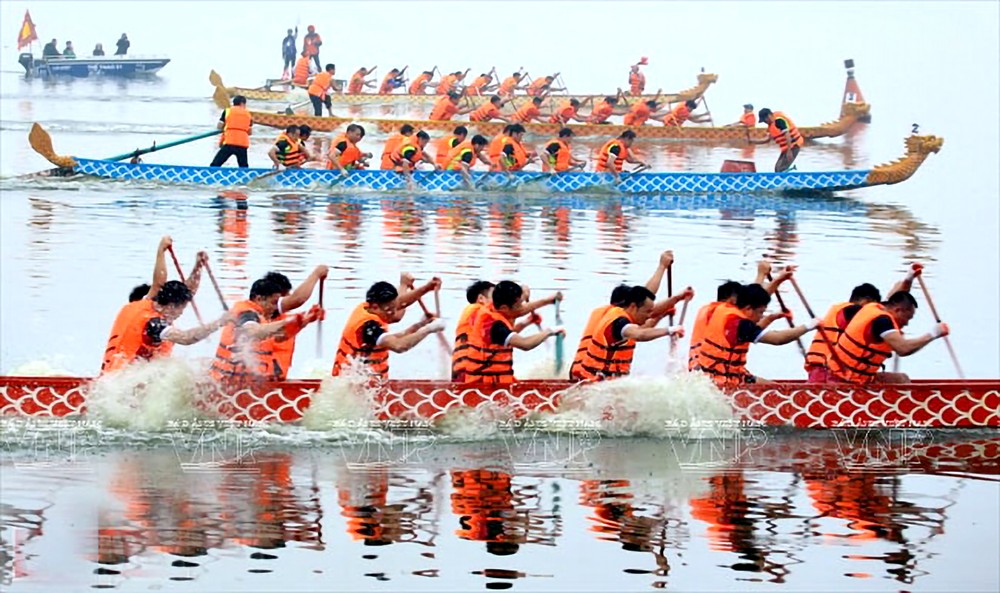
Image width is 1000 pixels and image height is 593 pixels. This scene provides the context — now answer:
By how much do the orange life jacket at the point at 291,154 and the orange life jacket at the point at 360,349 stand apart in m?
11.6

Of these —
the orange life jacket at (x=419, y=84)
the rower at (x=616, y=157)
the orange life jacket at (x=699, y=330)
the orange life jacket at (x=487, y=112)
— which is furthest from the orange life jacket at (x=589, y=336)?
the orange life jacket at (x=419, y=84)

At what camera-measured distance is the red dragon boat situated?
11664mm

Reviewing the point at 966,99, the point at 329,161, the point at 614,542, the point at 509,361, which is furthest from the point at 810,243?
the point at 966,99

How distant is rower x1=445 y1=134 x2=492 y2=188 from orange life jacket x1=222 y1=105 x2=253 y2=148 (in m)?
2.73

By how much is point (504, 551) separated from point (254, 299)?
9.86 feet

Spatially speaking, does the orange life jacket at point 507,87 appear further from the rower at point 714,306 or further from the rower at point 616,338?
the rower at point 616,338

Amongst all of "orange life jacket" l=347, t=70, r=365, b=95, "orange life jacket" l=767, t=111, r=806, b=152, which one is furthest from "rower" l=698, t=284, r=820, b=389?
"orange life jacket" l=347, t=70, r=365, b=95

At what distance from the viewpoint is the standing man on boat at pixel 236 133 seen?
79.3 feet

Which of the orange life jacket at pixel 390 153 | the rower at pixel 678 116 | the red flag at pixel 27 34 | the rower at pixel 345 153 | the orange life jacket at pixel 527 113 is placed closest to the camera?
the rower at pixel 345 153

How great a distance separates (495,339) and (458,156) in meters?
11.7

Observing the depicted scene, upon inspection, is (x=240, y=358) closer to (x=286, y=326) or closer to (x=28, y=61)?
(x=286, y=326)

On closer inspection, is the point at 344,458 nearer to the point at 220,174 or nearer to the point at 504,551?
the point at 504,551

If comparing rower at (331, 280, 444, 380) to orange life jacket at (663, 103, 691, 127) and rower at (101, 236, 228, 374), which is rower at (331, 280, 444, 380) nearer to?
rower at (101, 236, 228, 374)

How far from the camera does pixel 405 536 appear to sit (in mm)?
9688
